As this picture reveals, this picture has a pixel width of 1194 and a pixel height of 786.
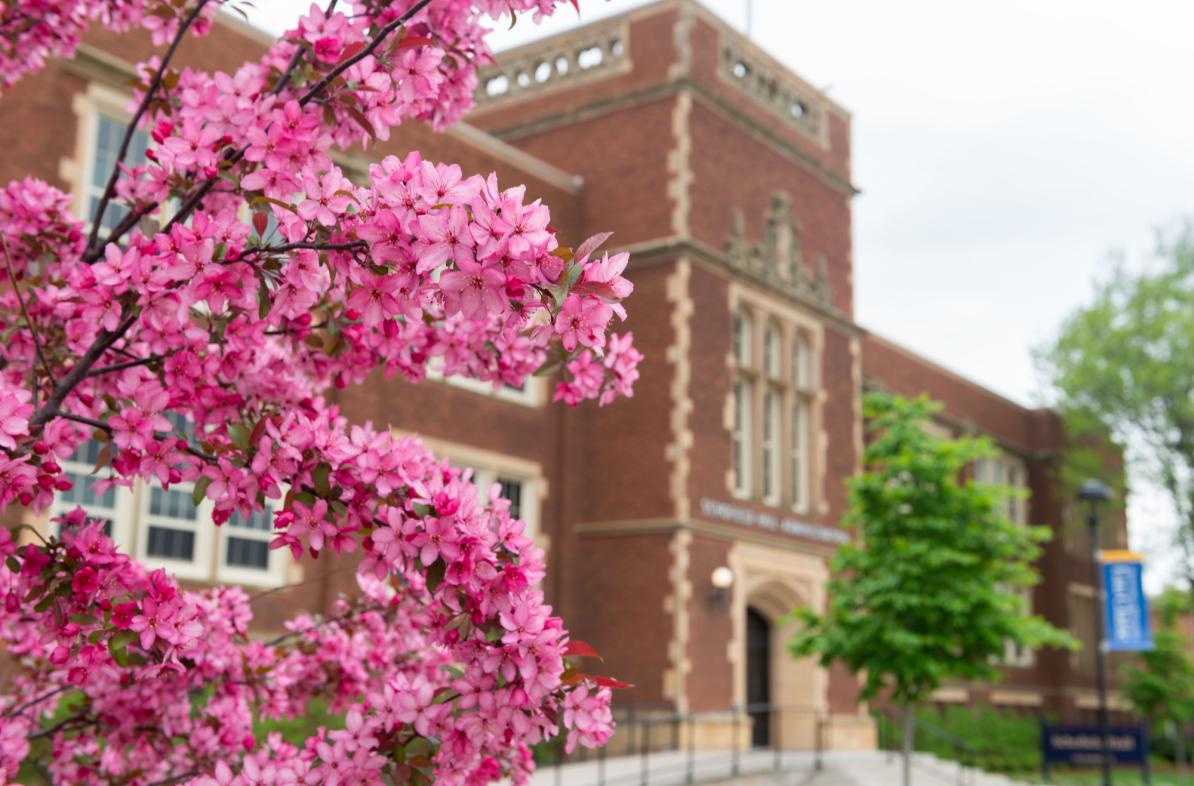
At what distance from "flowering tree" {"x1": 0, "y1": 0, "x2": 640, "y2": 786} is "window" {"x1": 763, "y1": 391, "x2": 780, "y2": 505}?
17.1 meters

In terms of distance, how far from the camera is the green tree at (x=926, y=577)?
1484 centimetres

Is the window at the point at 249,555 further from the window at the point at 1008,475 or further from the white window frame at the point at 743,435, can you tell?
the window at the point at 1008,475

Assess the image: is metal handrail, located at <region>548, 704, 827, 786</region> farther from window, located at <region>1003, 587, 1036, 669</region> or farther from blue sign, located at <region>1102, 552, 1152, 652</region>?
window, located at <region>1003, 587, 1036, 669</region>

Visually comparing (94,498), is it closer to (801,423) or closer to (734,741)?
(734,741)

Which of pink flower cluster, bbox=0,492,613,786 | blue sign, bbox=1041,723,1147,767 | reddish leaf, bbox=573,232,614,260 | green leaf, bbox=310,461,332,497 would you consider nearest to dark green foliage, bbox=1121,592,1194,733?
blue sign, bbox=1041,723,1147,767

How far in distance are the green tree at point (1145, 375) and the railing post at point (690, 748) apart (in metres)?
18.5

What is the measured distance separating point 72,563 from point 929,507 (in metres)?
13.2

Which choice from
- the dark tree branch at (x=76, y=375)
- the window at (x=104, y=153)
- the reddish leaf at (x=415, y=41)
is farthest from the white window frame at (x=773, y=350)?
the dark tree branch at (x=76, y=375)

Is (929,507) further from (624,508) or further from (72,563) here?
(72,563)

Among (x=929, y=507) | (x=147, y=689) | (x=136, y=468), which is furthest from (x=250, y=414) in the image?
(x=929, y=507)

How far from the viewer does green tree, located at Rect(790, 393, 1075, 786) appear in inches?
584

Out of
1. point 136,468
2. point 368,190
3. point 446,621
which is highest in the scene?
point 368,190

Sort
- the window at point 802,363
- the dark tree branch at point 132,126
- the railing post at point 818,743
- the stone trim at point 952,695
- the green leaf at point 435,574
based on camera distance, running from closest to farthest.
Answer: the green leaf at point 435,574 → the dark tree branch at point 132,126 → the railing post at point 818,743 → the window at point 802,363 → the stone trim at point 952,695

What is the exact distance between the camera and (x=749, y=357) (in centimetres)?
2109
